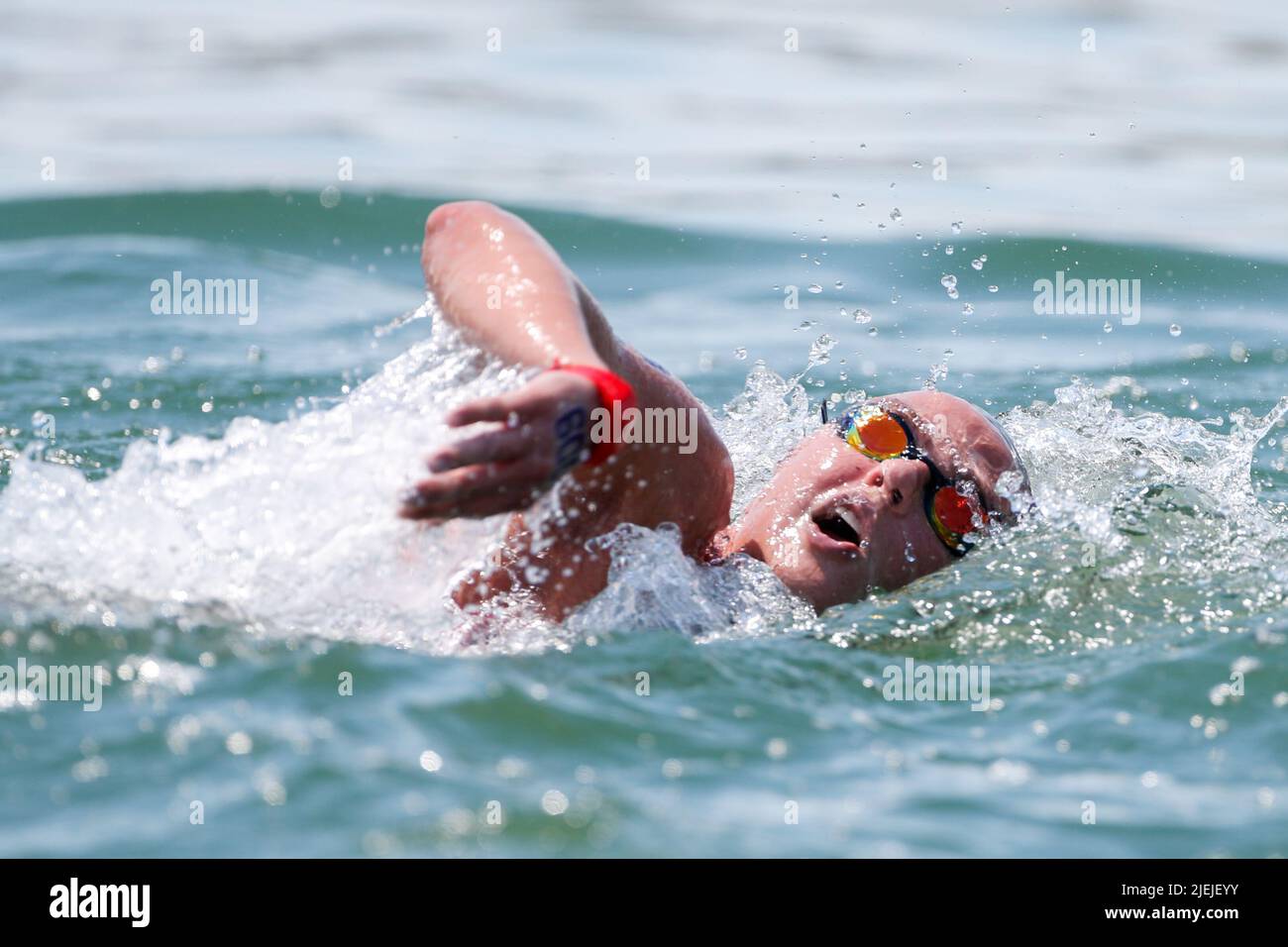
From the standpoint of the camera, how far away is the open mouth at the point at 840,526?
4.40 m

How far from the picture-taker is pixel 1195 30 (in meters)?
13.7

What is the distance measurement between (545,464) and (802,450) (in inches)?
70.1

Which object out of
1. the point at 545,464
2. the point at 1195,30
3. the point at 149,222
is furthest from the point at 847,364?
the point at 1195,30
